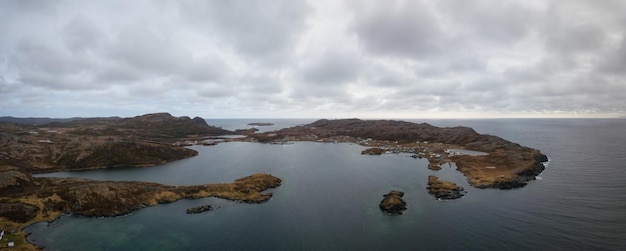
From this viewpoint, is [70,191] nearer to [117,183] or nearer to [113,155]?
[117,183]

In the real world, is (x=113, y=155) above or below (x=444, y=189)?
above

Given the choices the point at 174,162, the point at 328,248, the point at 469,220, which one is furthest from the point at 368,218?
the point at 174,162

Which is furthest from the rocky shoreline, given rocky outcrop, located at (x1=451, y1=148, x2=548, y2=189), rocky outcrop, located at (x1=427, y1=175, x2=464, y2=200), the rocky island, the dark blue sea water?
rocky outcrop, located at (x1=451, y1=148, x2=548, y2=189)

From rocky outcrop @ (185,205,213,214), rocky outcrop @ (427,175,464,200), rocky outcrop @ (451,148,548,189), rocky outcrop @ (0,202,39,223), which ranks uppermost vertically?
rocky outcrop @ (451,148,548,189)

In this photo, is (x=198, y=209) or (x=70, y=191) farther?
(x=70, y=191)

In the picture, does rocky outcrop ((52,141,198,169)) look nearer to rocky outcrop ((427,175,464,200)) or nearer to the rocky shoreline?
the rocky shoreline

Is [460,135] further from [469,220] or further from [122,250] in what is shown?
[122,250]

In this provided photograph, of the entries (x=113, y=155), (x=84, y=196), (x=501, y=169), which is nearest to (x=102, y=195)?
(x=84, y=196)

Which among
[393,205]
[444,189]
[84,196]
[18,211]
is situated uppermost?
[444,189]

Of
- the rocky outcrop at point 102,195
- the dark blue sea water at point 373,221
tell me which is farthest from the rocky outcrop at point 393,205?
the rocky outcrop at point 102,195
